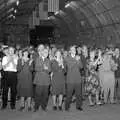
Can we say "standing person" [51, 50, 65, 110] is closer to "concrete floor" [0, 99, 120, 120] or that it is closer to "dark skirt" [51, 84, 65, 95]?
"dark skirt" [51, 84, 65, 95]

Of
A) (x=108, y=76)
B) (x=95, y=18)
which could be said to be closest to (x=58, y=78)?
(x=108, y=76)

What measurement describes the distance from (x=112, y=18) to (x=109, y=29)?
1.22 m


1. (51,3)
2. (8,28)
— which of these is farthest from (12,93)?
(8,28)

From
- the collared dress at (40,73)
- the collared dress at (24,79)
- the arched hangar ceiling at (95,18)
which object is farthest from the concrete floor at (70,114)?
the arched hangar ceiling at (95,18)

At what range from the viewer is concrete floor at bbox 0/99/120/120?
8.52 meters

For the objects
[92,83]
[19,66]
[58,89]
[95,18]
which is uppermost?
[95,18]

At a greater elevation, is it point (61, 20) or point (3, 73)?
point (61, 20)

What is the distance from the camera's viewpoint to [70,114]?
29.5 ft

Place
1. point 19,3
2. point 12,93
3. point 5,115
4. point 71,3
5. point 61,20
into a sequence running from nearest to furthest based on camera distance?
point 5,115, point 12,93, point 71,3, point 19,3, point 61,20

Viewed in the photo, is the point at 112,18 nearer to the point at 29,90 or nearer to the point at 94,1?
the point at 94,1

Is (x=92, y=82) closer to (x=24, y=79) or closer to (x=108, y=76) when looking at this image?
(x=108, y=76)

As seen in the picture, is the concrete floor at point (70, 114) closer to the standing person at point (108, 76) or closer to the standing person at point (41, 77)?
the standing person at point (41, 77)

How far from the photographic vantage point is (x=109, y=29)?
22672mm

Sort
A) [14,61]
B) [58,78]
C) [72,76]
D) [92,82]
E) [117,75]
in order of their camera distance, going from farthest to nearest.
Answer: [117,75], [92,82], [58,78], [14,61], [72,76]
